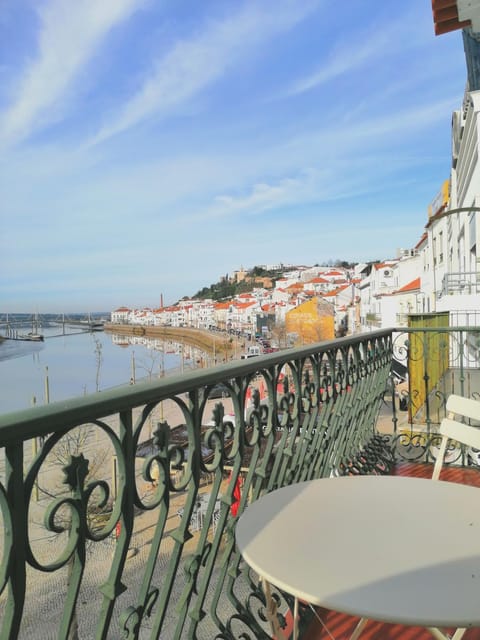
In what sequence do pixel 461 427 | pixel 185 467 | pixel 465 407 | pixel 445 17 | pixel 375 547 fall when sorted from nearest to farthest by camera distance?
pixel 375 547
pixel 185 467
pixel 461 427
pixel 465 407
pixel 445 17

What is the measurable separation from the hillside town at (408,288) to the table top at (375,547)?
12.2 feet

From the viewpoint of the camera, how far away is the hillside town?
9461mm

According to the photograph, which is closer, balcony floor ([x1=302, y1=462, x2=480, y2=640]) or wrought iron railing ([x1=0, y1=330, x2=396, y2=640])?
wrought iron railing ([x1=0, y1=330, x2=396, y2=640])

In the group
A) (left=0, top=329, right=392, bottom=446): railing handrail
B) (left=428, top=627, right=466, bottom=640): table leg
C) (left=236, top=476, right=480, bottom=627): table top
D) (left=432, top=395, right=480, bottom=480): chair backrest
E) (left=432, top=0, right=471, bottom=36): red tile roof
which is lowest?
(left=428, top=627, right=466, bottom=640): table leg

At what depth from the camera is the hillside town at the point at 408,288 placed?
946cm

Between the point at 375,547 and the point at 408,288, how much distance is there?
29.3 metres

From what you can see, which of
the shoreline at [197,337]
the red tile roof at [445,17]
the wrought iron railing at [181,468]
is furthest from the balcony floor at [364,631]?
the shoreline at [197,337]

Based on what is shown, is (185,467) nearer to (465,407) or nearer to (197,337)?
(465,407)

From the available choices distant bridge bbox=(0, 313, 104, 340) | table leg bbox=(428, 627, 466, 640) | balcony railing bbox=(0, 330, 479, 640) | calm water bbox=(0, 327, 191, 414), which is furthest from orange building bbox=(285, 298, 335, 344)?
distant bridge bbox=(0, 313, 104, 340)

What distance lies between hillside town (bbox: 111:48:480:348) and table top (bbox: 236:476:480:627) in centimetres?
372

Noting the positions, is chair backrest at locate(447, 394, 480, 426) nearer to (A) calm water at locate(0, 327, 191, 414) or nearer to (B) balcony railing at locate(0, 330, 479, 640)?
(B) balcony railing at locate(0, 330, 479, 640)

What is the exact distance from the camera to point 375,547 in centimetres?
135

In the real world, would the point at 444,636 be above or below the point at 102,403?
below

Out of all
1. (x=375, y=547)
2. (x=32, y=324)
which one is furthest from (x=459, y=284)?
(x=32, y=324)
